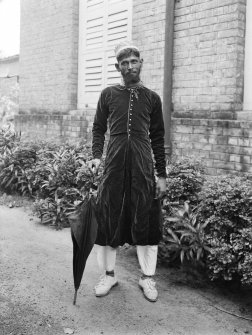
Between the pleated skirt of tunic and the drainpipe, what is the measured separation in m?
2.71

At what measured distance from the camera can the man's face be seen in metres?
3.39

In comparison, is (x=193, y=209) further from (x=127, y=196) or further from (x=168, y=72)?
(x=168, y=72)

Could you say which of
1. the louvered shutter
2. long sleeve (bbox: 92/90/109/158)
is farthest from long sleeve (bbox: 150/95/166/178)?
the louvered shutter

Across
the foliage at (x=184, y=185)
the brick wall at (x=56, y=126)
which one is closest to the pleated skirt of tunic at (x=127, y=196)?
the foliage at (x=184, y=185)

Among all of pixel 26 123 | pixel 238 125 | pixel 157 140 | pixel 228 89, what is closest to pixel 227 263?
pixel 157 140

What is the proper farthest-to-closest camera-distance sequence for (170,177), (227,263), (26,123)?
(26,123) → (170,177) → (227,263)

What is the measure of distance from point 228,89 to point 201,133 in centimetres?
64

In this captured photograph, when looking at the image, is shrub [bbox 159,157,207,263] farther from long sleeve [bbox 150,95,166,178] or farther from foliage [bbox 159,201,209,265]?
long sleeve [bbox 150,95,166,178]

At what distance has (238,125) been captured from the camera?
5.34m

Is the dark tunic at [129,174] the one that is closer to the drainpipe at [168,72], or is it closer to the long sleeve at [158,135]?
the long sleeve at [158,135]

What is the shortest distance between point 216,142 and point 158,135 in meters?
2.17

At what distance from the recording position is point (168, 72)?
20.6 feet

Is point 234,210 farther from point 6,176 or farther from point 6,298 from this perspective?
point 6,176

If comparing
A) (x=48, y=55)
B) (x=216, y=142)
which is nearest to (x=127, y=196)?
(x=216, y=142)
